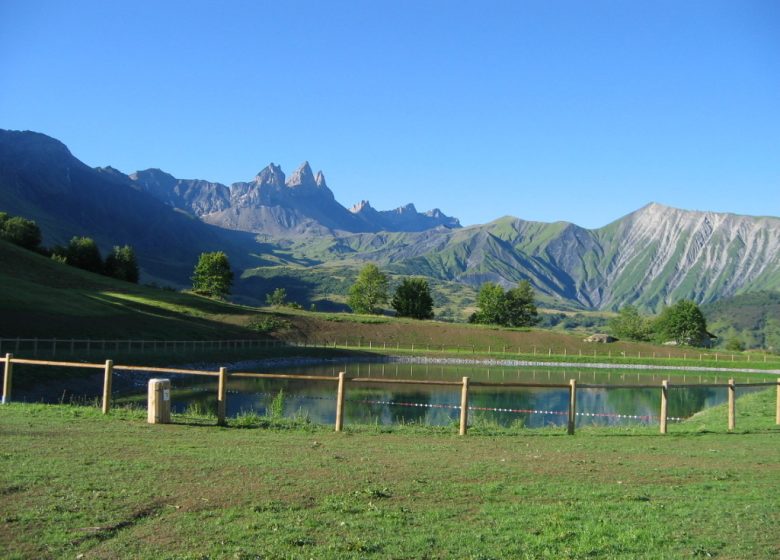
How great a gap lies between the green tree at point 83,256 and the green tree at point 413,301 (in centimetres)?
5864

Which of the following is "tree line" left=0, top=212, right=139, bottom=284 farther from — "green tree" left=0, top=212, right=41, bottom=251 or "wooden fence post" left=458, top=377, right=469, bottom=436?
"wooden fence post" left=458, top=377, right=469, bottom=436

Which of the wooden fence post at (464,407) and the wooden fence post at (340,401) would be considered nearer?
the wooden fence post at (340,401)

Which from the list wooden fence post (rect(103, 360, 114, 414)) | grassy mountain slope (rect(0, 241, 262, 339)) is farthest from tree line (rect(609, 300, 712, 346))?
wooden fence post (rect(103, 360, 114, 414))

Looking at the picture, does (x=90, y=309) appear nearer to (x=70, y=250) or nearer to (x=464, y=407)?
(x=464, y=407)

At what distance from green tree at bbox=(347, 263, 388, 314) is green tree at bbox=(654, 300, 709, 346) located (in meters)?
66.7

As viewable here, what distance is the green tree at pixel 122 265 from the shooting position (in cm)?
12981

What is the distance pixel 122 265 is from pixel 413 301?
58.7 metres

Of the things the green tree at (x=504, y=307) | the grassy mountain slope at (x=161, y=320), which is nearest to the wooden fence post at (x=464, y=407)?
the grassy mountain slope at (x=161, y=320)

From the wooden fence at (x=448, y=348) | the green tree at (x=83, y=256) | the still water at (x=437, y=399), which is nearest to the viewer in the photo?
the still water at (x=437, y=399)

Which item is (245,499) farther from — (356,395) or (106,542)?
(356,395)

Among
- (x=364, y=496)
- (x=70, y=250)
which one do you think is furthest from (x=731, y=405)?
(x=70, y=250)

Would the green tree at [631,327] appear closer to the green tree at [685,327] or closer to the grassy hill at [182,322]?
the green tree at [685,327]

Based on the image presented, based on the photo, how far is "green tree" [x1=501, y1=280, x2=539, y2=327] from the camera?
153m

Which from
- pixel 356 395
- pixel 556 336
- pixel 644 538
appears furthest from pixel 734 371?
pixel 644 538
